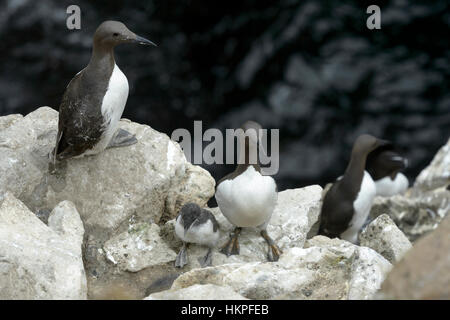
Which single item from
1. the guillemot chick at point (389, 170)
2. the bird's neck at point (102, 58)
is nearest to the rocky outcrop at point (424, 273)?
the bird's neck at point (102, 58)

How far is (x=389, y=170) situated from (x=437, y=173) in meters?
1.02

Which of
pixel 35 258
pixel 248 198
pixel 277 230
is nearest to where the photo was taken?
pixel 35 258

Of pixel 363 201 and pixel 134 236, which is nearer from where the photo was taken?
pixel 134 236

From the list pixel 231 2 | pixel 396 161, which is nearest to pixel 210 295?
Answer: pixel 396 161

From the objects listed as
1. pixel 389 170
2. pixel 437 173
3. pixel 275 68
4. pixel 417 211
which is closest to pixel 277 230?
pixel 417 211

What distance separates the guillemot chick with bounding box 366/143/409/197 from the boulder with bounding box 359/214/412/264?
4.53 m

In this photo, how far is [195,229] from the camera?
638 cm

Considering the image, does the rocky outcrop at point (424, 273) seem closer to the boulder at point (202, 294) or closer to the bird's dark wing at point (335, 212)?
the boulder at point (202, 294)

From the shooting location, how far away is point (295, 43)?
492 inches

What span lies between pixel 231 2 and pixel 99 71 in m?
6.78

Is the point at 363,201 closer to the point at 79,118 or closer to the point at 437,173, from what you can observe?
the point at 437,173

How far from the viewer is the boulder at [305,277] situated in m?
4.99

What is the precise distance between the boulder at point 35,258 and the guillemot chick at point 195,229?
35.5 inches
